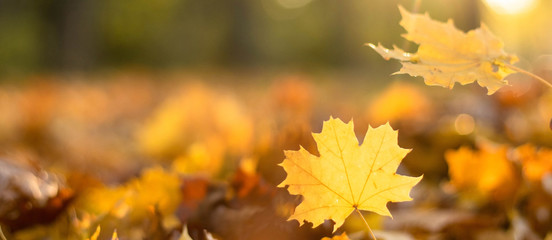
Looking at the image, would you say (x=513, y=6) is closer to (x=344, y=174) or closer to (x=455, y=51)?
(x=455, y=51)

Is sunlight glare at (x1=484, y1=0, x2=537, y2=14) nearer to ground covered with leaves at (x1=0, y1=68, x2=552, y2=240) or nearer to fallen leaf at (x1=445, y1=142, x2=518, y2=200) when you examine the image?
ground covered with leaves at (x1=0, y1=68, x2=552, y2=240)

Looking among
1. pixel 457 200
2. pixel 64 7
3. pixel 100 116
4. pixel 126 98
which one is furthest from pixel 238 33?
pixel 457 200

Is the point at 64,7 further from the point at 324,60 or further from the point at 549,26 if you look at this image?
the point at 549,26

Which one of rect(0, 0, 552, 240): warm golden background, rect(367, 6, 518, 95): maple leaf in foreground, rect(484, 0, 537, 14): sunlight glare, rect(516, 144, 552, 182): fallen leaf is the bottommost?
rect(0, 0, 552, 240): warm golden background

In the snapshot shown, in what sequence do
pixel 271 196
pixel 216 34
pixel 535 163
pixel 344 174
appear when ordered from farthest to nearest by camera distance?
pixel 216 34 < pixel 535 163 < pixel 271 196 < pixel 344 174

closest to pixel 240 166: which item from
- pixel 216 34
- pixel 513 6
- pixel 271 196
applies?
pixel 271 196

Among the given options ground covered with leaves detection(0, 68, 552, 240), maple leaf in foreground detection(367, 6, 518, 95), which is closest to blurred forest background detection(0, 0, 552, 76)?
ground covered with leaves detection(0, 68, 552, 240)
